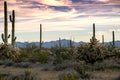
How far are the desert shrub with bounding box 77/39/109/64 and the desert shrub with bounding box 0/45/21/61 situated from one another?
8.37m

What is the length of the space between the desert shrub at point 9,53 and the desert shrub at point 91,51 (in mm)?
8367

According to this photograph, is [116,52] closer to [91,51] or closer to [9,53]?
[91,51]

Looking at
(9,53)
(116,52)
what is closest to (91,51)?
(116,52)

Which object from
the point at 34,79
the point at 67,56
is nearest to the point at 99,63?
the point at 67,56

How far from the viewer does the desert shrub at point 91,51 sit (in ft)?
81.3

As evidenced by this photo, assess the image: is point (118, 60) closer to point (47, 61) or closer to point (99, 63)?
point (99, 63)

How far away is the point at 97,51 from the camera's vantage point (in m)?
24.9

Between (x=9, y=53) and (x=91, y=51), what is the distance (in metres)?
9.39

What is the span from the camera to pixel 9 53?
3181cm

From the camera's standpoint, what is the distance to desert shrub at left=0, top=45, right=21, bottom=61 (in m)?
31.5

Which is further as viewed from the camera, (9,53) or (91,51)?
(9,53)

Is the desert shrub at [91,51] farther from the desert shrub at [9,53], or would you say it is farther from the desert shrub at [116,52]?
the desert shrub at [9,53]

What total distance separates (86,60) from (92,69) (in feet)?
8.78

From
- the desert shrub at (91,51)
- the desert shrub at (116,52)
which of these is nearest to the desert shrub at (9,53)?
the desert shrub at (91,51)
